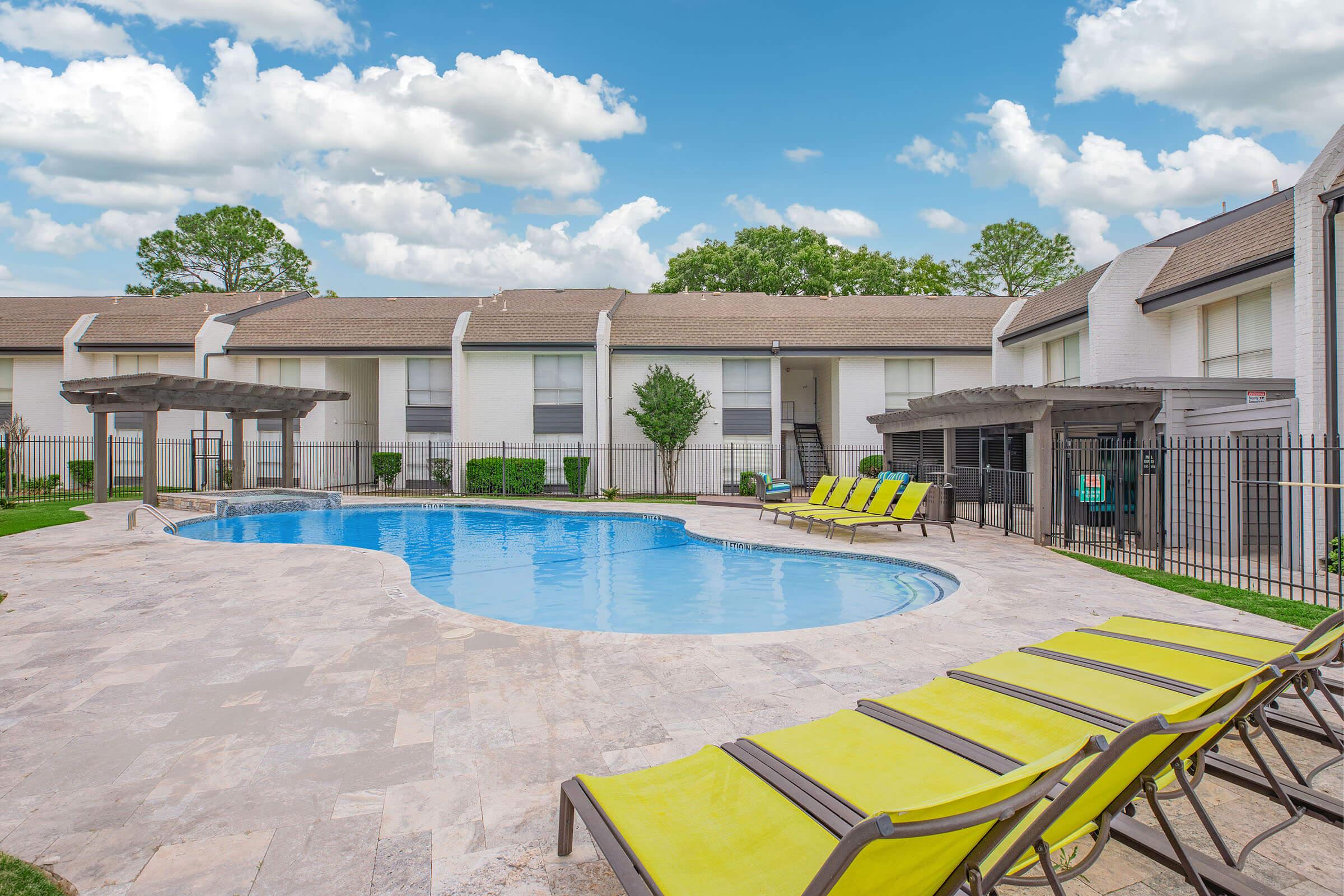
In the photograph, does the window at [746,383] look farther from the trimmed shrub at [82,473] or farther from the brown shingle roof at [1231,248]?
the trimmed shrub at [82,473]

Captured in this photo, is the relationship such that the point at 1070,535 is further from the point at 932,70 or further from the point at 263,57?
the point at 263,57

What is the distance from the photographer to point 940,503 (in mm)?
12672

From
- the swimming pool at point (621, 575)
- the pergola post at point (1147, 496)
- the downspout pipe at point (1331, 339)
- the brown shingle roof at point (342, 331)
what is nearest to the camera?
the swimming pool at point (621, 575)

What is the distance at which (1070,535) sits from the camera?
10719 millimetres

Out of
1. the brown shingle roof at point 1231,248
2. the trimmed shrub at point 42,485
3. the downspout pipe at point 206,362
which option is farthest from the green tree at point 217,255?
the brown shingle roof at point 1231,248

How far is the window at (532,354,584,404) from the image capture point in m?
21.8

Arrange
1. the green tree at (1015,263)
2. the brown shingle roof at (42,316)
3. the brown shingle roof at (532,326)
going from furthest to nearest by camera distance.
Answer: the green tree at (1015,263) → the brown shingle roof at (42,316) → the brown shingle roof at (532,326)

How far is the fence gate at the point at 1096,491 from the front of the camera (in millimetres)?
10219

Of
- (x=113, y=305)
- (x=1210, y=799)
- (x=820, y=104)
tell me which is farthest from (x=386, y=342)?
(x=1210, y=799)

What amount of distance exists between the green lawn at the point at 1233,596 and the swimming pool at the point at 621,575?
2.23 metres

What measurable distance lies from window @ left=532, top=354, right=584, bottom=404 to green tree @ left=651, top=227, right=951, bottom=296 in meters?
17.1

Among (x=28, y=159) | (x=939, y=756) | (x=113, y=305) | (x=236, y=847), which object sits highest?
(x=28, y=159)

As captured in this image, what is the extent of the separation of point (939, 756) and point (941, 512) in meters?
11.3

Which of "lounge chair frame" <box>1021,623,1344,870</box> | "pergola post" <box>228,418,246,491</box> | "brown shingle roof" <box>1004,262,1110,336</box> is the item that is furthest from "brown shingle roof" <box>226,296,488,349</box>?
"lounge chair frame" <box>1021,623,1344,870</box>
